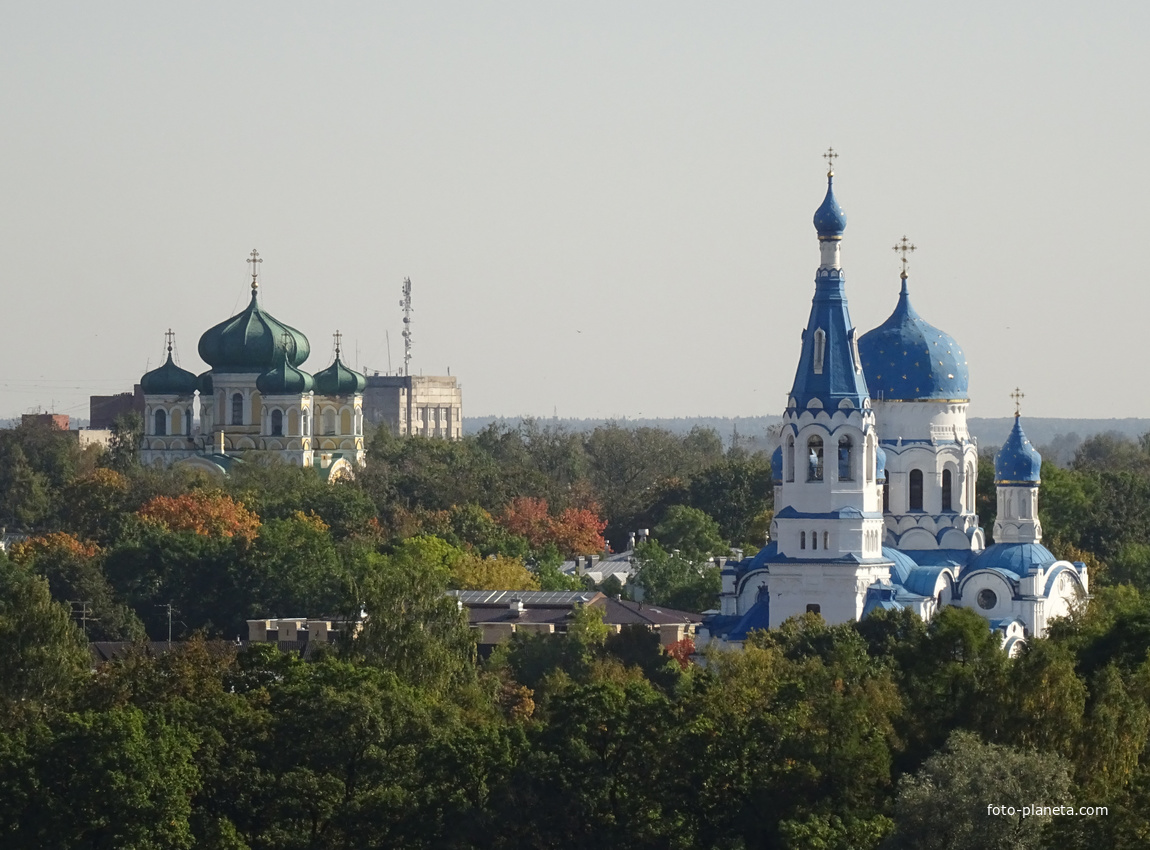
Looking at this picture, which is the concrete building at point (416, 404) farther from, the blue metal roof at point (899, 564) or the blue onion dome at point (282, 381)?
the blue metal roof at point (899, 564)

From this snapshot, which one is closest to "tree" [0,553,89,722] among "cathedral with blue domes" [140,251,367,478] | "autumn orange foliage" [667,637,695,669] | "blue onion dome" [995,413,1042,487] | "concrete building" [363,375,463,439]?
"autumn orange foliage" [667,637,695,669]

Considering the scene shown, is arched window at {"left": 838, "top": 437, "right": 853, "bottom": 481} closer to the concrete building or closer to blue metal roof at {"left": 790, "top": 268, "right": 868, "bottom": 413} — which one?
blue metal roof at {"left": 790, "top": 268, "right": 868, "bottom": 413}

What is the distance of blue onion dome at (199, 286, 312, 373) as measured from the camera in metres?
109

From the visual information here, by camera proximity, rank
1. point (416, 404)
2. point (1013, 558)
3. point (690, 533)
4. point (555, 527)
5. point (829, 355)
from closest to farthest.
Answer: point (829, 355) < point (1013, 558) < point (690, 533) < point (555, 527) < point (416, 404)

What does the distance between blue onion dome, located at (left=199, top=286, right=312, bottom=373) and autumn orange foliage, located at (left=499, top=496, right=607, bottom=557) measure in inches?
554

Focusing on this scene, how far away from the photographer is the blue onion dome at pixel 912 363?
66.9 meters

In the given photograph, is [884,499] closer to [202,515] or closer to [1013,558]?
[1013,558]

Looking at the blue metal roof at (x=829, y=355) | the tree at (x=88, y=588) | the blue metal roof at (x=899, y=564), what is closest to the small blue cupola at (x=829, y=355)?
the blue metal roof at (x=829, y=355)

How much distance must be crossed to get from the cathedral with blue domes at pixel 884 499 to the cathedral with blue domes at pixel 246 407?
138ft

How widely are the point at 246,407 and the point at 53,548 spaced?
2611 cm

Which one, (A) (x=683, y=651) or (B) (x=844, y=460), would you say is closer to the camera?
(B) (x=844, y=460)

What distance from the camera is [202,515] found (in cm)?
8981

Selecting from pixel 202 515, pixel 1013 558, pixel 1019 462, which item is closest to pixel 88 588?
pixel 202 515

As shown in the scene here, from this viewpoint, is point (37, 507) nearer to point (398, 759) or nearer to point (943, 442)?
point (943, 442)
